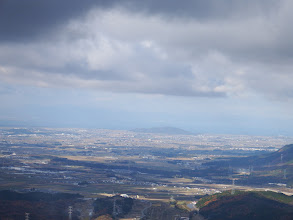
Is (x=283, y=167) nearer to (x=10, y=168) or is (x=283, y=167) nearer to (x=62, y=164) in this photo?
(x=62, y=164)

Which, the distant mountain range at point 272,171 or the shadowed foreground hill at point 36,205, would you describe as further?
the distant mountain range at point 272,171

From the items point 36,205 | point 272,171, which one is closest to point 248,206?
point 36,205

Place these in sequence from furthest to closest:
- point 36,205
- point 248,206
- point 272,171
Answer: point 272,171
point 248,206
point 36,205

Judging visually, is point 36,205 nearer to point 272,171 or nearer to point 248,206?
point 248,206

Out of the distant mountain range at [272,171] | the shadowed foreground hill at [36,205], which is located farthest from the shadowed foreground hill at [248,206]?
the distant mountain range at [272,171]

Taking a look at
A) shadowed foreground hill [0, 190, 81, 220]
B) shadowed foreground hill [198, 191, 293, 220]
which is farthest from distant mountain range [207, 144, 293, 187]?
shadowed foreground hill [0, 190, 81, 220]

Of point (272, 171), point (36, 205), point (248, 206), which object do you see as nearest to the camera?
point (36, 205)

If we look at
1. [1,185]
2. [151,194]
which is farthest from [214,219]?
[1,185]

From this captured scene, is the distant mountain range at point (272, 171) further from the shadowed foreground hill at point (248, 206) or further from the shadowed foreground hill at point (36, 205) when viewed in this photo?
the shadowed foreground hill at point (36, 205)
